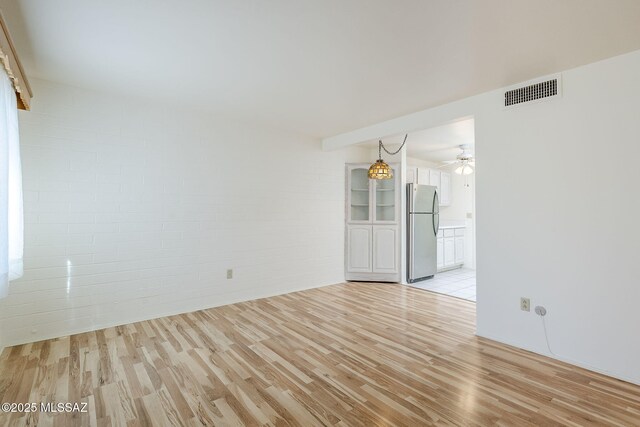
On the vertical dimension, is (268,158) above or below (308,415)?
above

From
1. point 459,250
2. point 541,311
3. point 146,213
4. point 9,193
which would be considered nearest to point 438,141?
point 459,250

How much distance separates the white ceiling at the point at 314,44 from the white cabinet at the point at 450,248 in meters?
3.70

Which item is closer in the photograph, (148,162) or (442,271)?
(148,162)

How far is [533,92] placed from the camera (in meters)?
2.68

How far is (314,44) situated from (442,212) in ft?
19.8

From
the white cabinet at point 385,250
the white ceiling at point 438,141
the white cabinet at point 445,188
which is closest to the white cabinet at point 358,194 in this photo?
the white cabinet at point 385,250

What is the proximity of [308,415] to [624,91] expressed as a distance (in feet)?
10.8

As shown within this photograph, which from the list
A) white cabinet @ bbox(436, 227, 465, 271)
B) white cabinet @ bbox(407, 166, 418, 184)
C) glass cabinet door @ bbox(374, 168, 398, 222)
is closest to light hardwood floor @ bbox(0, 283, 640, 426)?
glass cabinet door @ bbox(374, 168, 398, 222)

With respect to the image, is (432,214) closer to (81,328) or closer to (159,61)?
(159,61)

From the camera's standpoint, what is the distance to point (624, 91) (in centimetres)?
227

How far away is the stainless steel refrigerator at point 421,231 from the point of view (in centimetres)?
534

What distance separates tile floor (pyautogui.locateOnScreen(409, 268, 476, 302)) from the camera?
15.2 ft

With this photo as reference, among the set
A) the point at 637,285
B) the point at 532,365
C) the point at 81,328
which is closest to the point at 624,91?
the point at 637,285

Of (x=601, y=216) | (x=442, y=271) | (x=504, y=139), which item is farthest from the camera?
(x=442, y=271)
